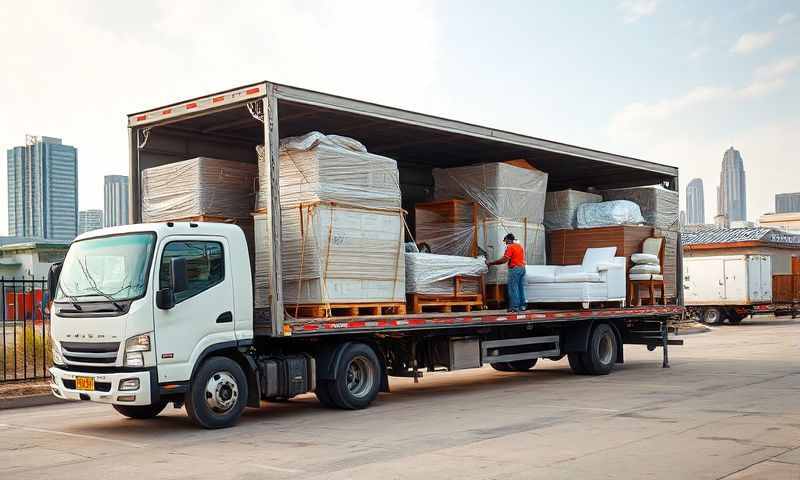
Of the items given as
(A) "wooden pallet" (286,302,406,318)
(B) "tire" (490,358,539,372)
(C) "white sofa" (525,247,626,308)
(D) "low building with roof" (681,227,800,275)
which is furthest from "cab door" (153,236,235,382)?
(D) "low building with roof" (681,227,800,275)

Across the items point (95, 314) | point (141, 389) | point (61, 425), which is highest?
point (95, 314)

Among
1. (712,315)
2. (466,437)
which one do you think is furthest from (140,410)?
(712,315)

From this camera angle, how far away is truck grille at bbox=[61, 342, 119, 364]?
916 cm

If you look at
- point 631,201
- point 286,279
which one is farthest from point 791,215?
point 286,279

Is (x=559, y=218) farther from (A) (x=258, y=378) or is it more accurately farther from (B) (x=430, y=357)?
(A) (x=258, y=378)

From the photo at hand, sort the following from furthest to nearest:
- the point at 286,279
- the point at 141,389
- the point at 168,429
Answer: the point at 286,279
the point at 168,429
the point at 141,389

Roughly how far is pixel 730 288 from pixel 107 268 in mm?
29485

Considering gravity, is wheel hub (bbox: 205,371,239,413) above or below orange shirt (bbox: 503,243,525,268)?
below

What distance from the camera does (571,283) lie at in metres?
14.4

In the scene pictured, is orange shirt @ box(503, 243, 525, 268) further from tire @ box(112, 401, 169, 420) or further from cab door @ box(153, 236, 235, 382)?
tire @ box(112, 401, 169, 420)

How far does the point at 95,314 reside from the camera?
30.7 ft

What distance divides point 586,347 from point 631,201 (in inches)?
137

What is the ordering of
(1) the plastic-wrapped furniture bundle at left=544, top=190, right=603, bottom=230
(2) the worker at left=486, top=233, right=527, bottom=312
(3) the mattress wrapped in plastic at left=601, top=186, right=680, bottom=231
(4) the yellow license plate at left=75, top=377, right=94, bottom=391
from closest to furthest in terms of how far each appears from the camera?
1. (4) the yellow license plate at left=75, top=377, right=94, bottom=391
2. (2) the worker at left=486, top=233, right=527, bottom=312
3. (1) the plastic-wrapped furniture bundle at left=544, top=190, right=603, bottom=230
4. (3) the mattress wrapped in plastic at left=601, top=186, right=680, bottom=231

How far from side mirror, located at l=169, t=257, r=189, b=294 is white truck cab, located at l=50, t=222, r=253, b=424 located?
0.01m
